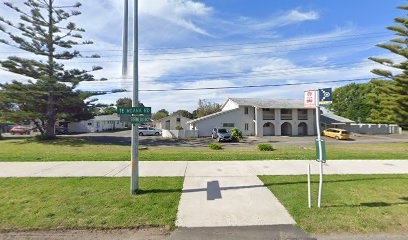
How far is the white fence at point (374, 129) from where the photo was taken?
4196 cm

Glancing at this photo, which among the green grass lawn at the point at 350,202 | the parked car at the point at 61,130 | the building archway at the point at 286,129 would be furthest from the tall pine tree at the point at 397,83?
the parked car at the point at 61,130

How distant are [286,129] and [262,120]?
5574mm

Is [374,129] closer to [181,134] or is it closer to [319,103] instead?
[181,134]

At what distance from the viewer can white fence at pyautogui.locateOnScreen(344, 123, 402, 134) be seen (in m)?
42.0

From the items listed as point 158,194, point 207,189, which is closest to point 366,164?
point 207,189

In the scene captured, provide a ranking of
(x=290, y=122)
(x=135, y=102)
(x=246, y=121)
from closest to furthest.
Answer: (x=135, y=102)
(x=246, y=121)
(x=290, y=122)

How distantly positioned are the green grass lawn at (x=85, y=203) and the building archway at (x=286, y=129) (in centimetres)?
3427

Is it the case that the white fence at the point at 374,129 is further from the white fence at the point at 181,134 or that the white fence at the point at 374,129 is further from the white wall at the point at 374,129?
the white fence at the point at 181,134

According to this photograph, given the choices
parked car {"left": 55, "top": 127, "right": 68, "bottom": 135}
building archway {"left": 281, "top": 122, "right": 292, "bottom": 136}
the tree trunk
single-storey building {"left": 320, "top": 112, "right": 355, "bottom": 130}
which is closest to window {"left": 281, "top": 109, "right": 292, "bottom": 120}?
building archway {"left": 281, "top": 122, "right": 292, "bottom": 136}

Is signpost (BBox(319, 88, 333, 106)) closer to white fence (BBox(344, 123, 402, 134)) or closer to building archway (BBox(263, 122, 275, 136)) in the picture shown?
building archway (BBox(263, 122, 275, 136))

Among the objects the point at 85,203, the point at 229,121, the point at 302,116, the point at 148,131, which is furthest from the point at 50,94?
the point at 302,116

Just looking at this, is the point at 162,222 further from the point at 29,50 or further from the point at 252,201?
the point at 29,50

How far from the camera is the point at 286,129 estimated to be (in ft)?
127

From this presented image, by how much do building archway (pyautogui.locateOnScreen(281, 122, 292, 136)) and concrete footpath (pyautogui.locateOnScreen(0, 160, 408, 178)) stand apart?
27715 mm
